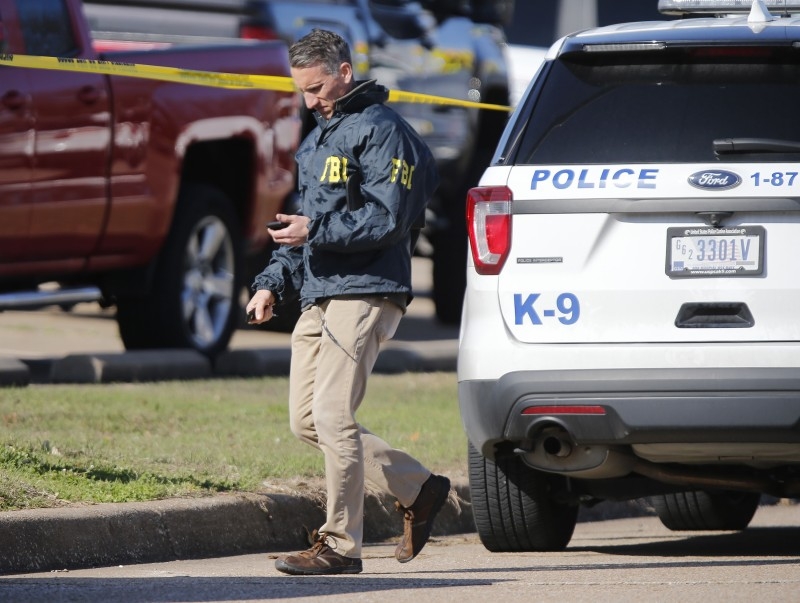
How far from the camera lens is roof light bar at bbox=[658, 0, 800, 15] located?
7.29 metres

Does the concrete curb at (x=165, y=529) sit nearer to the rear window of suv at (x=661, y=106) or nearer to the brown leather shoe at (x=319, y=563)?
the brown leather shoe at (x=319, y=563)

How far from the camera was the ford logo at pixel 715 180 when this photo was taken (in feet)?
19.7

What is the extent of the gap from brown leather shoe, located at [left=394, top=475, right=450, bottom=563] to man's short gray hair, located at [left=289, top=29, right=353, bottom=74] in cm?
144

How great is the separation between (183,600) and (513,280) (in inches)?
59.1

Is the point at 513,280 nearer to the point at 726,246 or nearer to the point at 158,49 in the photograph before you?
the point at 726,246

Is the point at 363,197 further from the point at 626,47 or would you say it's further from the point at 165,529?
the point at 165,529

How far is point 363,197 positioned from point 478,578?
1267 mm

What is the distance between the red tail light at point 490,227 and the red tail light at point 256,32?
21.6 feet

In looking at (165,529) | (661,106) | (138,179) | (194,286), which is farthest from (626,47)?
(194,286)

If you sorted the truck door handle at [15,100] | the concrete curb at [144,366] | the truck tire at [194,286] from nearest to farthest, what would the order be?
the truck door handle at [15,100], the concrete curb at [144,366], the truck tire at [194,286]

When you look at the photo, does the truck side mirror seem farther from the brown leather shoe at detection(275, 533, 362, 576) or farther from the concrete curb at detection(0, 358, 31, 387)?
the brown leather shoe at detection(275, 533, 362, 576)

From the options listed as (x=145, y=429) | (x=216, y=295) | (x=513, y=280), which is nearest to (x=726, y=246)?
(x=513, y=280)

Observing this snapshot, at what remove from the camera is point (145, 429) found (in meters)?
8.66

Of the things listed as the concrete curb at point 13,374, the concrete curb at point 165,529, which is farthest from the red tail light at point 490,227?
the concrete curb at point 13,374
